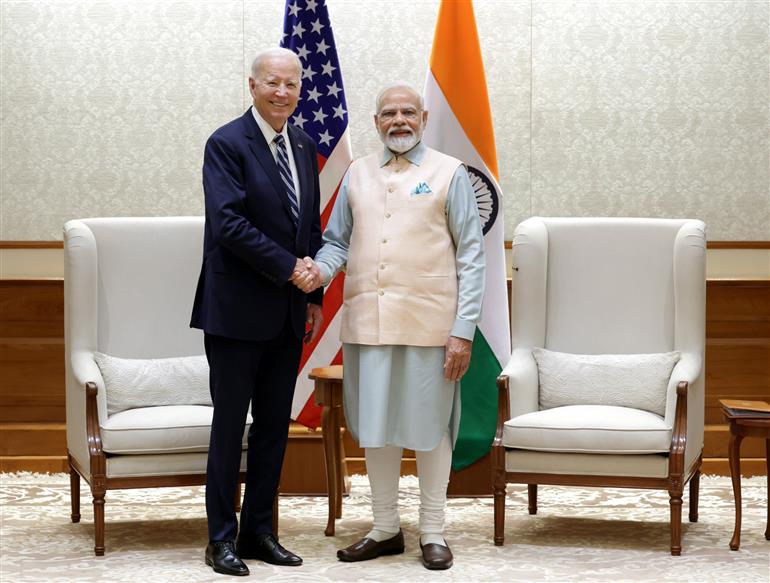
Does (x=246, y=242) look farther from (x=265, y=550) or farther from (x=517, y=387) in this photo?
(x=517, y=387)

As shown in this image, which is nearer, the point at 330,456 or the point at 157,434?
the point at 157,434

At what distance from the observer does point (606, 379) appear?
15.7 ft

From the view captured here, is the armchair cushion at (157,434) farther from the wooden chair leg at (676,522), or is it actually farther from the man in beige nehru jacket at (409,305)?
the wooden chair leg at (676,522)

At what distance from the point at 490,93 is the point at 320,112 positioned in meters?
1.20

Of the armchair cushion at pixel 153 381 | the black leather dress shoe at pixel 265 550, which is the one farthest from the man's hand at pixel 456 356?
the armchair cushion at pixel 153 381

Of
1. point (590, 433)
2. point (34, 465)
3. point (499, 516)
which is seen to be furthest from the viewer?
point (34, 465)

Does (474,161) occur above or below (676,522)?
above

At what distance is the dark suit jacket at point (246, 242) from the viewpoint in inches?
153

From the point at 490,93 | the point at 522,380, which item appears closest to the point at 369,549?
the point at 522,380

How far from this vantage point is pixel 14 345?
610 cm

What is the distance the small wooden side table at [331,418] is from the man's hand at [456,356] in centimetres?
69

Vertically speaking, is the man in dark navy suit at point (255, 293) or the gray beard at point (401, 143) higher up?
the gray beard at point (401, 143)

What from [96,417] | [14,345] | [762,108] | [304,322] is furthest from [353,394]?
[762,108]

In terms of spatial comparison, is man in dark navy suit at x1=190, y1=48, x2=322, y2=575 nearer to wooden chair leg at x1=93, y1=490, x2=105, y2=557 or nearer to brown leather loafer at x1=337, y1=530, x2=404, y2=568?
brown leather loafer at x1=337, y1=530, x2=404, y2=568
